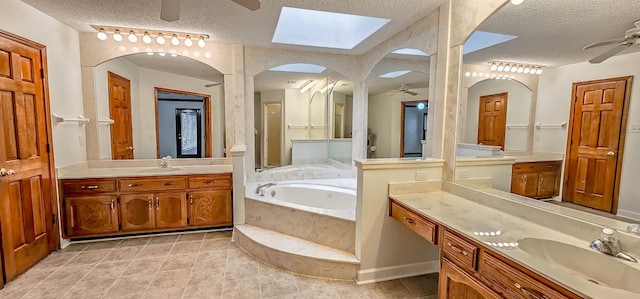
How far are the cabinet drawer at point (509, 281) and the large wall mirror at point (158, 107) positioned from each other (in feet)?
10.8

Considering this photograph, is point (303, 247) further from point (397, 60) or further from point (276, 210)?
point (397, 60)

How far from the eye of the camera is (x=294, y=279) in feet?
7.72

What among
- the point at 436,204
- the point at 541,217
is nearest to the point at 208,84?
the point at 436,204

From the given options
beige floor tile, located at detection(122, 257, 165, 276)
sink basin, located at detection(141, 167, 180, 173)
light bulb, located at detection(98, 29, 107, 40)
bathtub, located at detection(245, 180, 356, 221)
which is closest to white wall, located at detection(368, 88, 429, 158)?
bathtub, located at detection(245, 180, 356, 221)

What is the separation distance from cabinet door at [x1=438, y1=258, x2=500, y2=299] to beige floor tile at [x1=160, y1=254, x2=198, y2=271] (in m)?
2.18

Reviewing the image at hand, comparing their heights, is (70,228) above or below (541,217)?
below

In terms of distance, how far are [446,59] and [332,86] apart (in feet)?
8.10

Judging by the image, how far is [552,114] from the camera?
67.2 inches

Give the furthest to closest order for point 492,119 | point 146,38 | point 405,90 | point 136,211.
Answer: point 405,90, point 146,38, point 136,211, point 492,119

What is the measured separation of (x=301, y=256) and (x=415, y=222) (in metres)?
1.07

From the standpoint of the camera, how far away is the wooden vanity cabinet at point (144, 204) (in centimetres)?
294

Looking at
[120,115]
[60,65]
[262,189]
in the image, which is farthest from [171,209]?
[60,65]

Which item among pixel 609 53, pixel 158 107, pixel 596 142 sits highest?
pixel 609 53

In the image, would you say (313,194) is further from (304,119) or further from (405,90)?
(405,90)
